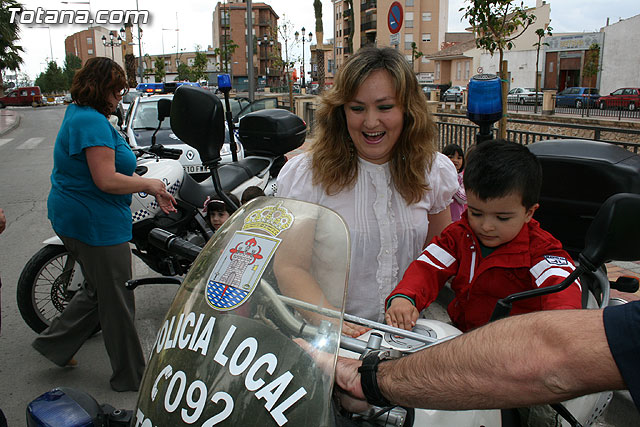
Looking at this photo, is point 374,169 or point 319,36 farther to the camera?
point 319,36

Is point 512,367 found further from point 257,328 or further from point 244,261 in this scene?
point 244,261

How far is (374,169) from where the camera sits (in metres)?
2.25

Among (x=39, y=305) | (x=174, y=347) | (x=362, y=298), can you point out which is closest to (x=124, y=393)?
(x=39, y=305)

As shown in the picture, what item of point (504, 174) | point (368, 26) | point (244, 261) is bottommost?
point (244, 261)

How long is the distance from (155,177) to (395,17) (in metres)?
3.37

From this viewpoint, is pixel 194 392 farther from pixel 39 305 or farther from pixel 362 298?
pixel 39 305

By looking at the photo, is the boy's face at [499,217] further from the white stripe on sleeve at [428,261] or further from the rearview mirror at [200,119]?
the rearview mirror at [200,119]

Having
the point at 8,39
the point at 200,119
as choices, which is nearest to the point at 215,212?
the point at 200,119

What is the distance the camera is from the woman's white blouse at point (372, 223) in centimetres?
214

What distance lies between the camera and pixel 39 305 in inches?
159

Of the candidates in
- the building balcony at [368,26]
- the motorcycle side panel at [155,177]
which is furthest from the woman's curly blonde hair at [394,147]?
the building balcony at [368,26]

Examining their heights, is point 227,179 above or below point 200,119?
below

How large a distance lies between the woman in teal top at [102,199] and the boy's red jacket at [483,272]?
6.41 ft

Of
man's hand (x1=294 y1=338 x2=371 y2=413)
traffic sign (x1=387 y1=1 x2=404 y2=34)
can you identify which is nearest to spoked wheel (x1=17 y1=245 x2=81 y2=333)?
man's hand (x1=294 y1=338 x2=371 y2=413)
